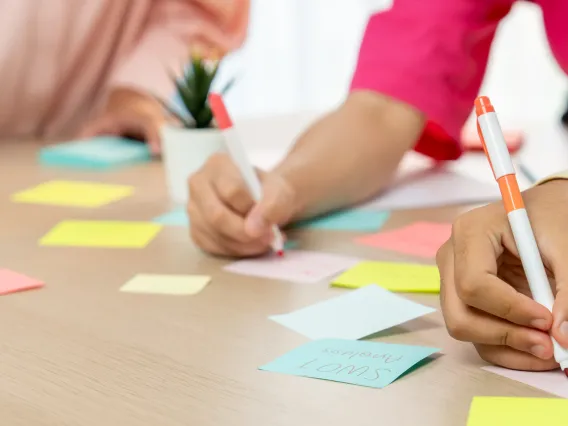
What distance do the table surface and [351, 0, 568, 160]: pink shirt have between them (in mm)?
274

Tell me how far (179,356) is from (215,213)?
0.23 m

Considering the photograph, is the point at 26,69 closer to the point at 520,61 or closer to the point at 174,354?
the point at 174,354

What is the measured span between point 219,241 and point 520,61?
1.81 m

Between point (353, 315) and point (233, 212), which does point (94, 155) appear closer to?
point (233, 212)

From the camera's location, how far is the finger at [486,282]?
1.40ft

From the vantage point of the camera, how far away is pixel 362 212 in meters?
0.86

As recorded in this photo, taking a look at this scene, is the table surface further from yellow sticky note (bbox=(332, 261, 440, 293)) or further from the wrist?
the wrist

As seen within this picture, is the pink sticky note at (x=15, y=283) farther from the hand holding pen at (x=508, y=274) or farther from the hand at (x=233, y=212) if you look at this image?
the hand holding pen at (x=508, y=274)

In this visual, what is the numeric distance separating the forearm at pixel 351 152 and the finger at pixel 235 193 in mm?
85

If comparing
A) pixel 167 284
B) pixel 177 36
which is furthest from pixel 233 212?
pixel 177 36

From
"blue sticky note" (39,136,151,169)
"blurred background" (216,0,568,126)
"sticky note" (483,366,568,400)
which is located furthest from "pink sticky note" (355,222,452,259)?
"blurred background" (216,0,568,126)

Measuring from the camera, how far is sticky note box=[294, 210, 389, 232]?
80 centimetres

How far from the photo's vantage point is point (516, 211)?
0.46m

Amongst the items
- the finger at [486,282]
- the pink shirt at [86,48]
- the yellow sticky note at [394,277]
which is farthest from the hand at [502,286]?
the pink shirt at [86,48]
